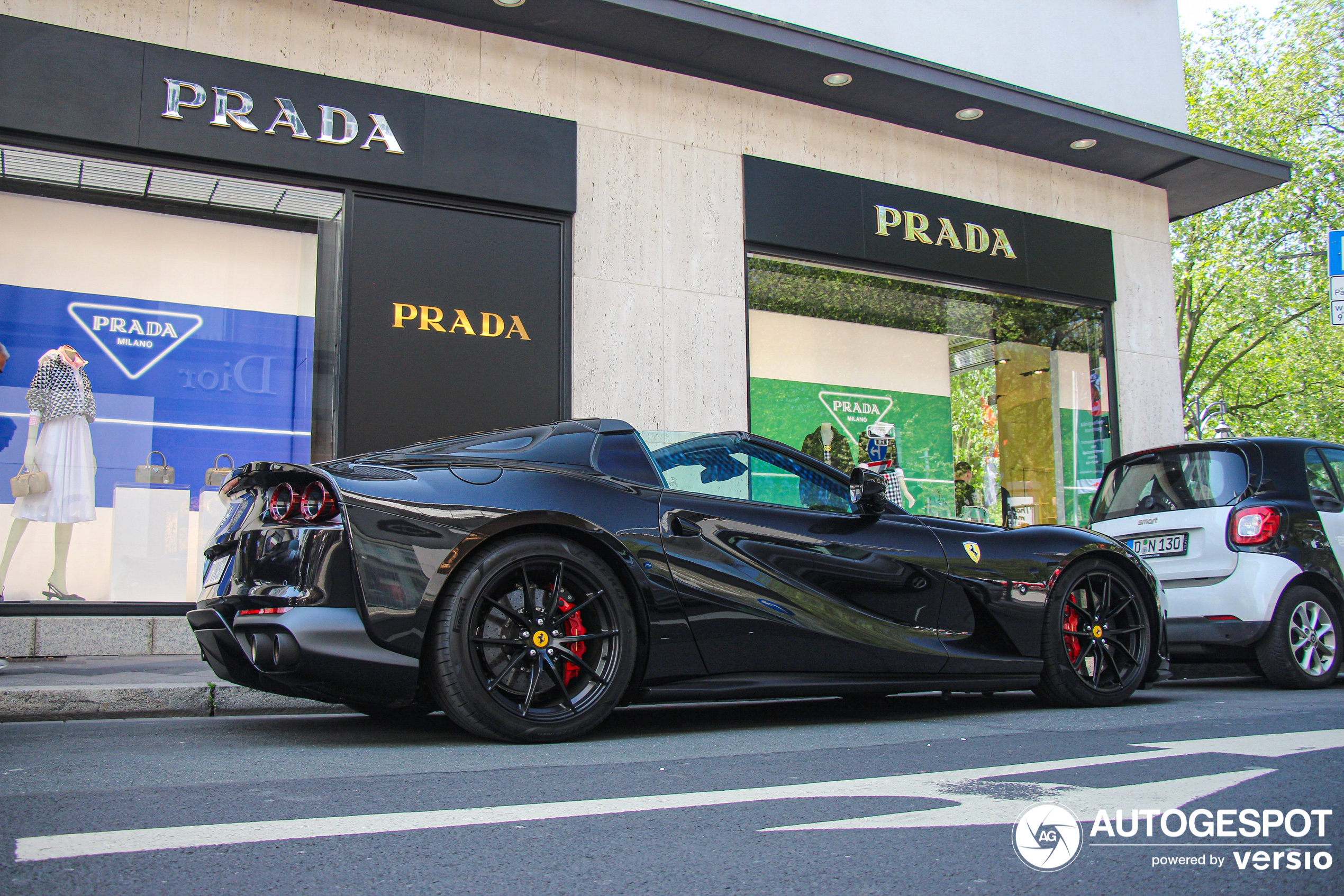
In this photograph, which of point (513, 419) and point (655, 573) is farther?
point (513, 419)

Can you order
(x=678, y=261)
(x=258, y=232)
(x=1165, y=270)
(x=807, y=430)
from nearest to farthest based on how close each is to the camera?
(x=258, y=232)
(x=678, y=261)
(x=807, y=430)
(x=1165, y=270)

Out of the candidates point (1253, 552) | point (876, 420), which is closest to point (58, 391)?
point (876, 420)

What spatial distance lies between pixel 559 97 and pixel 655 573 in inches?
246

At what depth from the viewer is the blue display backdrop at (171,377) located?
7.79 meters

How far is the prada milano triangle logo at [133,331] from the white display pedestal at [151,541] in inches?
36.3

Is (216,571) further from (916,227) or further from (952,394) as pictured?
(952,394)

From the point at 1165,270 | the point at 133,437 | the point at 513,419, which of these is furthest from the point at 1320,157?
the point at 133,437

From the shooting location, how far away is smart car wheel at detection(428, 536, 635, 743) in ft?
11.3

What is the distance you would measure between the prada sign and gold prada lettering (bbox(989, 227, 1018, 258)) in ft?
0.04

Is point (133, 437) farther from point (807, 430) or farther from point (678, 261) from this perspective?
point (807, 430)

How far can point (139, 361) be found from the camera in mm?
8125

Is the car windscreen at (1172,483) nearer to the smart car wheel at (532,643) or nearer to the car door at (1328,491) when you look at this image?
the car door at (1328,491)

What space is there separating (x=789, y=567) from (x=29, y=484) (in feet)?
20.4

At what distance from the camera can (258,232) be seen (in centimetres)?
846
